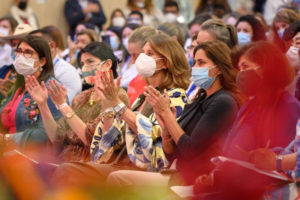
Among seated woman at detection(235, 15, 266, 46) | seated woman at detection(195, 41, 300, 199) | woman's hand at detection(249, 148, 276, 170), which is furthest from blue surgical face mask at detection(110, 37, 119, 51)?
woman's hand at detection(249, 148, 276, 170)

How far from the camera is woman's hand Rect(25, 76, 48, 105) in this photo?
482cm

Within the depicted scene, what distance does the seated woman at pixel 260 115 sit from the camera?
2.91 metres

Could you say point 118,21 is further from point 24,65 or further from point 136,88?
point 24,65

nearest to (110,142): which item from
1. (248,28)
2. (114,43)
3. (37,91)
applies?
(37,91)

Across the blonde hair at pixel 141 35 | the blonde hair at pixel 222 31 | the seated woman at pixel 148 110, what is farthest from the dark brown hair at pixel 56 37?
the seated woman at pixel 148 110

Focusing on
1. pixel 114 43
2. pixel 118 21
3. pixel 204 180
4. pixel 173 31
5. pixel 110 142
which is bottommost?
pixel 110 142

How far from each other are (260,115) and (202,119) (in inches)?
27.9

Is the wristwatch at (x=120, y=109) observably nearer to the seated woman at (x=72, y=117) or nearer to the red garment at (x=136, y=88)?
the seated woman at (x=72, y=117)

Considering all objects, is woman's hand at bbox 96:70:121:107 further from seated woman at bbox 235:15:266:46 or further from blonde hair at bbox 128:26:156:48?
seated woman at bbox 235:15:266:46

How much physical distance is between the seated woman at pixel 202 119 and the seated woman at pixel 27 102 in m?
1.46

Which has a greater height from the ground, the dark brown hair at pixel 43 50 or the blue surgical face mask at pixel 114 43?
the dark brown hair at pixel 43 50

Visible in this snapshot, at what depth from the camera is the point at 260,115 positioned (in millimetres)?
3137

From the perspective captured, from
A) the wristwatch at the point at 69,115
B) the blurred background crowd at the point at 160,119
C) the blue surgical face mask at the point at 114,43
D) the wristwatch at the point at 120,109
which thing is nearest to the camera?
the blurred background crowd at the point at 160,119

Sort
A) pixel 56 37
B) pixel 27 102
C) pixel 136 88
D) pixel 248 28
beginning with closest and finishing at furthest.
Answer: pixel 27 102 → pixel 136 88 → pixel 248 28 → pixel 56 37
